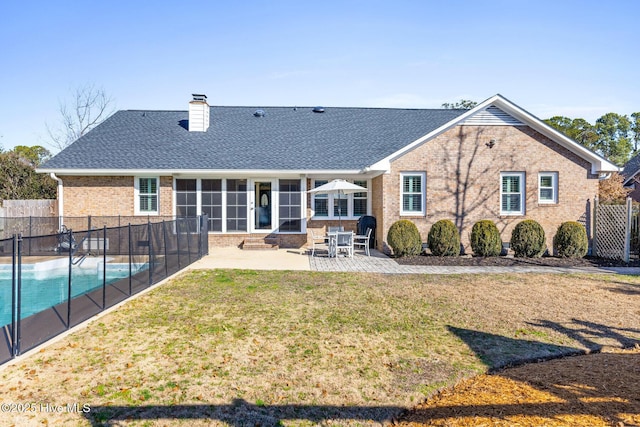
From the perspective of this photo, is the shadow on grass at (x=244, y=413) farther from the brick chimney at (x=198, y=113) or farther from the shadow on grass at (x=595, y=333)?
the brick chimney at (x=198, y=113)

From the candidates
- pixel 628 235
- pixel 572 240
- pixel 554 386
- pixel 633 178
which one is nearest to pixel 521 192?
pixel 572 240

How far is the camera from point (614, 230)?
13.8 m

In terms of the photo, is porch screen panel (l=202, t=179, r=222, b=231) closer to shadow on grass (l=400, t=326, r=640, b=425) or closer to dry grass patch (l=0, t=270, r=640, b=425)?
dry grass patch (l=0, t=270, r=640, b=425)

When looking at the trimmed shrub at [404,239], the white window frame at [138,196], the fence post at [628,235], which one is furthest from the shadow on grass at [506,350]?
the white window frame at [138,196]

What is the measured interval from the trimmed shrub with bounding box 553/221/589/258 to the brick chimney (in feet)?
51.5

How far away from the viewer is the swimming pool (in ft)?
19.8

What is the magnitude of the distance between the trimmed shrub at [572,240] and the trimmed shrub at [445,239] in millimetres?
3571

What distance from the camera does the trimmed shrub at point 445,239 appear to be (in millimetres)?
13430

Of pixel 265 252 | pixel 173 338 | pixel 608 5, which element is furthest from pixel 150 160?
pixel 608 5

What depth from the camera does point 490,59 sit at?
15562 millimetres

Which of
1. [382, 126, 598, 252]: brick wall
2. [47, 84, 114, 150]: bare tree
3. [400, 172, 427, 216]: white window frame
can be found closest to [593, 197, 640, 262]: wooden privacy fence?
[382, 126, 598, 252]: brick wall

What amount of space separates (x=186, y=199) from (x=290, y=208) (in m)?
4.35

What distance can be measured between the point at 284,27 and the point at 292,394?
13248mm

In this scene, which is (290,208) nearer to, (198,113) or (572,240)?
(198,113)
